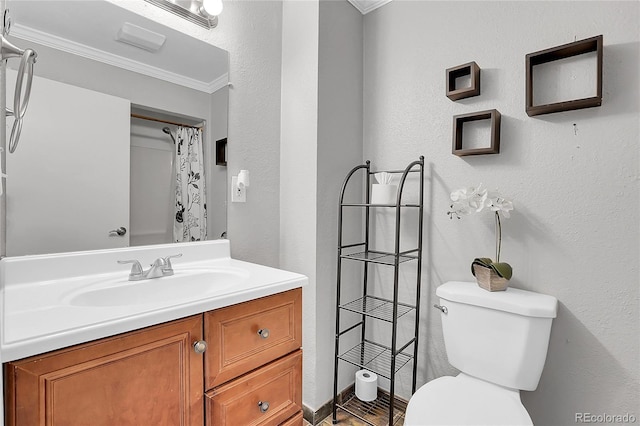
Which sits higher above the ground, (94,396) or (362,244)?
(362,244)

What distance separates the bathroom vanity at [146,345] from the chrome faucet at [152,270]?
34mm

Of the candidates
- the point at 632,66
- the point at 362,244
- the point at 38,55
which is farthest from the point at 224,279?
the point at 632,66

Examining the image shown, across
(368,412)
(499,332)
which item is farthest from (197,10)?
(368,412)

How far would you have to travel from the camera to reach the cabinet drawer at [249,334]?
0.88 meters

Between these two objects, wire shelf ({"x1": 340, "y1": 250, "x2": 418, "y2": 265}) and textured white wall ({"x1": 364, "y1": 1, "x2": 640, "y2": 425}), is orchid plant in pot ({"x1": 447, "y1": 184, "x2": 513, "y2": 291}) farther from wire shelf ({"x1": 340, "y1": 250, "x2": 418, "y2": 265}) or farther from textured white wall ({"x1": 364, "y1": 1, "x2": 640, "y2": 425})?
wire shelf ({"x1": 340, "y1": 250, "x2": 418, "y2": 265})

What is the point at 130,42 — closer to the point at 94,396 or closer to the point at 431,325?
the point at 94,396

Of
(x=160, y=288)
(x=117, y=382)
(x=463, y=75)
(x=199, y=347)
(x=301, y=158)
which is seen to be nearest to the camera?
(x=117, y=382)

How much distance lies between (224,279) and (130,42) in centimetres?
99

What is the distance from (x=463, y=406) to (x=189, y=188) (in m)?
1.34

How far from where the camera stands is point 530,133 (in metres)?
1.31

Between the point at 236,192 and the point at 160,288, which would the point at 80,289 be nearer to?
the point at 160,288

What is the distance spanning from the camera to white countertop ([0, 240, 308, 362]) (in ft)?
2.09

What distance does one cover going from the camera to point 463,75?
1.48 metres

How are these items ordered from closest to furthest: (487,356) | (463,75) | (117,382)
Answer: (117,382) → (487,356) → (463,75)
